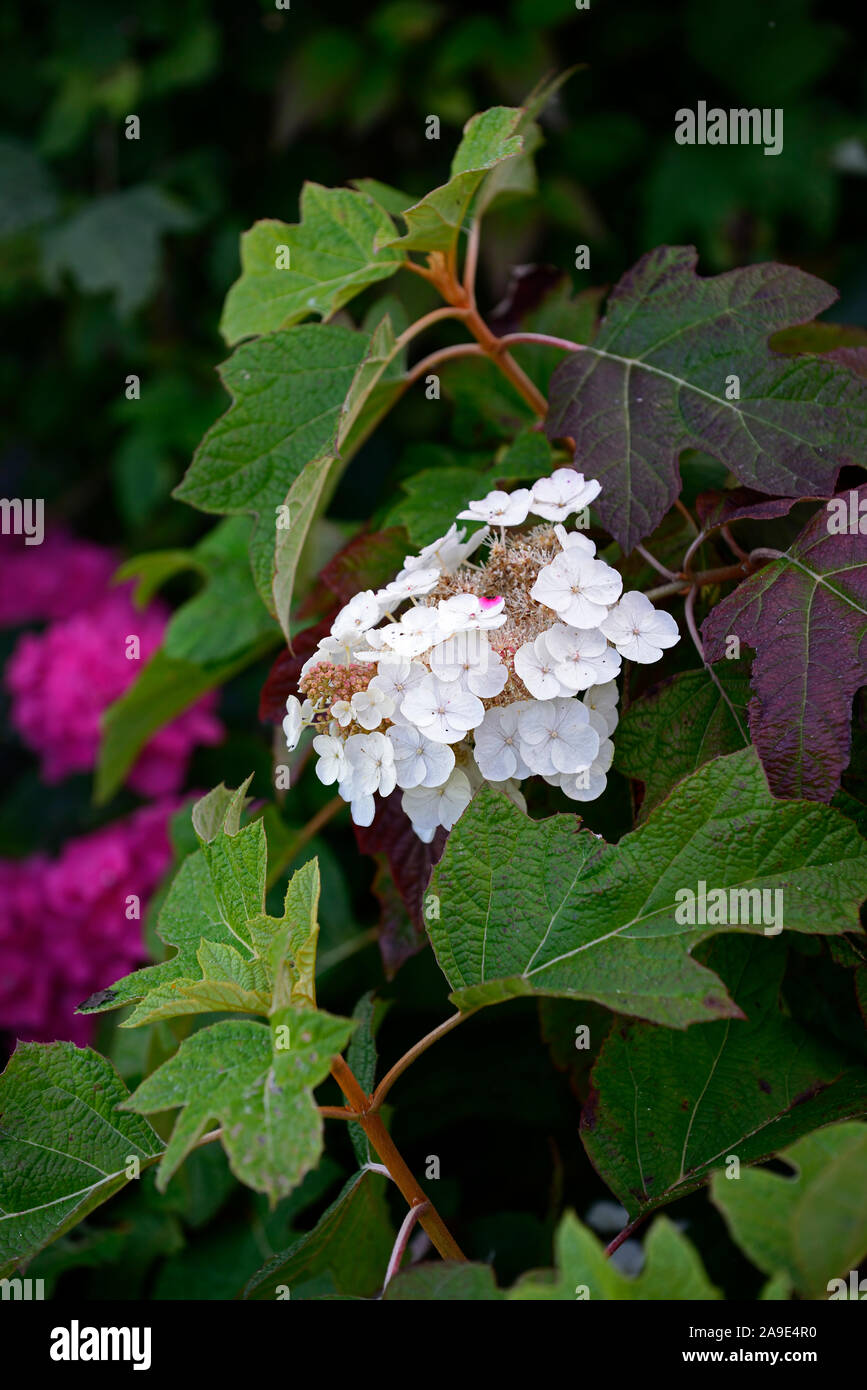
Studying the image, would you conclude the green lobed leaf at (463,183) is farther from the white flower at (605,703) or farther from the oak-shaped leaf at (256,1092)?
the oak-shaped leaf at (256,1092)

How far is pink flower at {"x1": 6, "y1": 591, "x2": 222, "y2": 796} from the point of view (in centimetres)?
148

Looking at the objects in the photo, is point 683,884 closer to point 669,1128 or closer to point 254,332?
point 669,1128

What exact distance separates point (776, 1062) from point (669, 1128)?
7cm

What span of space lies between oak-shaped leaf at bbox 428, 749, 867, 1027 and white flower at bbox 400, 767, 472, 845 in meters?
0.03

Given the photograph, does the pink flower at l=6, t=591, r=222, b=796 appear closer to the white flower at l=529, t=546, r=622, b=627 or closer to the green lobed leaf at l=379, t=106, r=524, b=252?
the green lobed leaf at l=379, t=106, r=524, b=252

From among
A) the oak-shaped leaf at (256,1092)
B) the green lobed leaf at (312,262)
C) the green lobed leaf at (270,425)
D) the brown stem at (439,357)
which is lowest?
the oak-shaped leaf at (256,1092)

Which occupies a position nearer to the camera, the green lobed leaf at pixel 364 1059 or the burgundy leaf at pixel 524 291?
the green lobed leaf at pixel 364 1059

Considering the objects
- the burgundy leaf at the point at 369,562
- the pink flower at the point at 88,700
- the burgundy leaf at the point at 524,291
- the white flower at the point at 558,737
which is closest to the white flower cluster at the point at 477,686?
the white flower at the point at 558,737

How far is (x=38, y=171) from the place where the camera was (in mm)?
1708

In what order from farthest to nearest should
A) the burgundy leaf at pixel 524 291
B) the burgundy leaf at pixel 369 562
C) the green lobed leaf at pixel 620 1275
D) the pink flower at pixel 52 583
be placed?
the pink flower at pixel 52 583 → the burgundy leaf at pixel 524 291 → the burgundy leaf at pixel 369 562 → the green lobed leaf at pixel 620 1275

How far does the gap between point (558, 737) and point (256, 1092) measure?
219 millimetres

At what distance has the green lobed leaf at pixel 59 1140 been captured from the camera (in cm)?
58

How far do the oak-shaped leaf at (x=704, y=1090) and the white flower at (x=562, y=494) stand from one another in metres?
0.26

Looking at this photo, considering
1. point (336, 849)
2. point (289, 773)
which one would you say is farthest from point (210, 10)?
point (289, 773)
